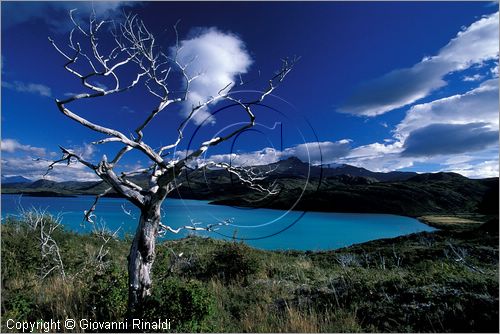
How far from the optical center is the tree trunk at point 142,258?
649cm

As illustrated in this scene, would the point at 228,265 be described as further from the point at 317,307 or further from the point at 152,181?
the point at 152,181

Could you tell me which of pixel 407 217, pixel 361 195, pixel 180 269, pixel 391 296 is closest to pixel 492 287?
pixel 391 296

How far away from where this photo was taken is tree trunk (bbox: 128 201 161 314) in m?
6.49

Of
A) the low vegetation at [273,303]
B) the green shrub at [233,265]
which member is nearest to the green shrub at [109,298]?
the low vegetation at [273,303]

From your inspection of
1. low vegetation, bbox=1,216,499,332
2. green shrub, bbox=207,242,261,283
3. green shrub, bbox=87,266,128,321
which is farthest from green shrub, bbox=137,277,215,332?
green shrub, bbox=207,242,261,283

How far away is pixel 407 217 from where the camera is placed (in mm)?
103062

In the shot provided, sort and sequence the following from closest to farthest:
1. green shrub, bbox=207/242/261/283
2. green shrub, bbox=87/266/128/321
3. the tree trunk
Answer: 1. the tree trunk
2. green shrub, bbox=87/266/128/321
3. green shrub, bbox=207/242/261/283

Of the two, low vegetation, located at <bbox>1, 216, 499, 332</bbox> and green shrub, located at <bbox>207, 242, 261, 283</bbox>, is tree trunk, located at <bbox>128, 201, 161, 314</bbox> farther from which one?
green shrub, located at <bbox>207, 242, 261, 283</bbox>

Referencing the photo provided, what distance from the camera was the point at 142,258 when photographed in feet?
21.6

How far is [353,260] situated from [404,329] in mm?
15571

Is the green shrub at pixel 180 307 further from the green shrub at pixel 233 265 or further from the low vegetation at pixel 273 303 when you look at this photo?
the green shrub at pixel 233 265

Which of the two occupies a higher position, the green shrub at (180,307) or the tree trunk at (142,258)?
the tree trunk at (142,258)

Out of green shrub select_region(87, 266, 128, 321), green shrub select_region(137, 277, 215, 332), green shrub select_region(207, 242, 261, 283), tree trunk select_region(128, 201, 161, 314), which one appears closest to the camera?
green shrub select_region(137, 277, 215, 332)

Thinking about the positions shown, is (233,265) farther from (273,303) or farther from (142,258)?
(142,258)
